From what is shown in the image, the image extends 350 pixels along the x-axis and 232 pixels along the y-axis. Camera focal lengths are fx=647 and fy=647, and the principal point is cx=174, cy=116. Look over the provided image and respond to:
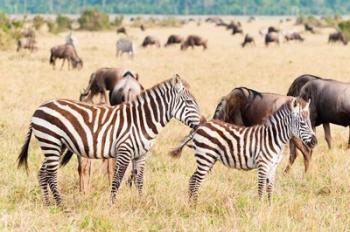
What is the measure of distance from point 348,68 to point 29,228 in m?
21.8

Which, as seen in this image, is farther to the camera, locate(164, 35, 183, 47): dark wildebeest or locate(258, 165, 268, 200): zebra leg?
locate(164, 35, 183, 47): dark wildebeest

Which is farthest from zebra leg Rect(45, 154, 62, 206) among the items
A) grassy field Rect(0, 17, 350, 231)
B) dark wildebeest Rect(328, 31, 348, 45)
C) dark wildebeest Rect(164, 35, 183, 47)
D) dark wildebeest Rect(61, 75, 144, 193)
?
dark wildebeest Rect(328, 31, 348, 45)

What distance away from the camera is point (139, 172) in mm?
7773

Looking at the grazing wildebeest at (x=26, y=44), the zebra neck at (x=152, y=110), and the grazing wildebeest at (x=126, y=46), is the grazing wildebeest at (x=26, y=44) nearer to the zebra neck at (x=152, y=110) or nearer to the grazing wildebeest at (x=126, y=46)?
the grazing wildebeest at (x=126, y=46)

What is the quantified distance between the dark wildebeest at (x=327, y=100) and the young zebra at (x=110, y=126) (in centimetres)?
451

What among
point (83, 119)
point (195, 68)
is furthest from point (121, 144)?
point (195, 68)

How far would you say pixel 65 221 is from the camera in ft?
22.7

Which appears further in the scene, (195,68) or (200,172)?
(195,68)

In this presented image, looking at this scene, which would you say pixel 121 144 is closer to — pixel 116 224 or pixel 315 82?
pixel 116 224

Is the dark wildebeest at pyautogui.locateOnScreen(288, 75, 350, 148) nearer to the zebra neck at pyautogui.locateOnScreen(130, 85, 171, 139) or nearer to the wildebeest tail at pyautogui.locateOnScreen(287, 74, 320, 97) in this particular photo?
the wildebeest tail at pyautogui.locateOnScreen(287, 74, 320, 97)

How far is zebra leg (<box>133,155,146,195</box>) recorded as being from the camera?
25.3ft

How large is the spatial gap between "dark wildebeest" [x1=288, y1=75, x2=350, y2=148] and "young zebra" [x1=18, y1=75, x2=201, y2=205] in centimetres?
451

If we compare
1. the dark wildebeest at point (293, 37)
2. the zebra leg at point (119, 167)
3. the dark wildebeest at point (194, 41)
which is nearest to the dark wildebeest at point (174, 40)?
the dark wildebeest at point (194, 41)

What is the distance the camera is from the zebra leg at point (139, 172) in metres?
7.70
